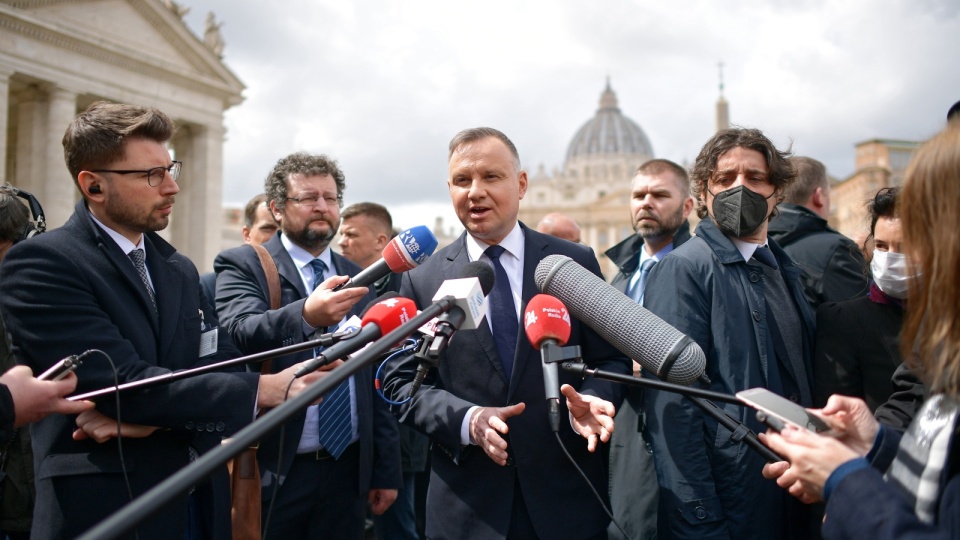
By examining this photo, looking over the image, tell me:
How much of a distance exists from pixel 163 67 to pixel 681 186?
2719cm

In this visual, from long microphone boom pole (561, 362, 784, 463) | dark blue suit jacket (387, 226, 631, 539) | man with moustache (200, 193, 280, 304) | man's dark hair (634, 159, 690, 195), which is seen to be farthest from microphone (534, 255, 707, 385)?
man with moustache (200, 193, 280, 304)

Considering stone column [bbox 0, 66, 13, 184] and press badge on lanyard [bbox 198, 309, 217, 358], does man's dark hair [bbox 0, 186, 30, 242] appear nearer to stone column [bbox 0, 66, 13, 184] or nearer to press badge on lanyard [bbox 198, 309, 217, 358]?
press badge on lanyard [bbox 198, 309, 217, 358]

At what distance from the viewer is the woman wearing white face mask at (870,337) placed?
3.10 metres

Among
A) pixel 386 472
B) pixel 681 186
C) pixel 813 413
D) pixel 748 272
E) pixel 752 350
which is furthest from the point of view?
pixel 681 186

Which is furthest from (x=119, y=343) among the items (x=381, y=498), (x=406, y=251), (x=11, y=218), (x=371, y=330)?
(x=381, y=498)

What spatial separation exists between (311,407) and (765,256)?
2.33 m

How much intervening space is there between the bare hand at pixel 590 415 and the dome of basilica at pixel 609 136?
469 feet

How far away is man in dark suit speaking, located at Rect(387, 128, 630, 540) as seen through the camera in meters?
2.64

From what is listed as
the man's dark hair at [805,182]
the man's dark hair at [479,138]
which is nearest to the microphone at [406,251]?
the man's dark hair at [479,138]

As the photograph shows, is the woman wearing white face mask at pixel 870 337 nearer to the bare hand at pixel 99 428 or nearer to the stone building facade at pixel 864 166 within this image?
the bare hand at pixel 99 428

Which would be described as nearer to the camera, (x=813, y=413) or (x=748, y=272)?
(x=813, y=413)

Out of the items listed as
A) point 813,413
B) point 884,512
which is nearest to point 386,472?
point 813,413

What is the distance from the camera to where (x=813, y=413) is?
1.99m

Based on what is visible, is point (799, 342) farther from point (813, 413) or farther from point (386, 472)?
point (386, 472)
